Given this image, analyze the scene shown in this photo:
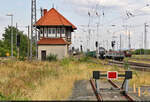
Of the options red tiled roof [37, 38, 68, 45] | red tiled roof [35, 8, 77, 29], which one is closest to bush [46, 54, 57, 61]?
red tiled roof [37, 38, 68, 45]

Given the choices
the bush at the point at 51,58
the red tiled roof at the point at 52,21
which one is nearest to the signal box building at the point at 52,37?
the red tiled roof at the point at 52,21

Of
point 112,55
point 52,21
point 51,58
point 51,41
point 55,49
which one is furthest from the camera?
point 112,55

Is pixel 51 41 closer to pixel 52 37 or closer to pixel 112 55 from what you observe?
pixel 52 37

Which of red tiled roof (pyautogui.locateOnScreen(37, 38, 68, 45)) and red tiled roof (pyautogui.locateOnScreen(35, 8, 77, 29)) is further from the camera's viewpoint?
red tiled roof (pyautogui.locateOnScreen(35, 8, 77, 29))

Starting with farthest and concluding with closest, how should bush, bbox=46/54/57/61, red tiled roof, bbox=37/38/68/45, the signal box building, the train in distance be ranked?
the train in distance → the signal box building → red tiled roof, bbox=37/38/68/45 → bush, bbox=46/54/57/61

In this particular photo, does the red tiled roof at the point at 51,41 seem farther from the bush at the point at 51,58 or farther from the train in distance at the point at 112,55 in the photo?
the train in distance at the point at 112,55

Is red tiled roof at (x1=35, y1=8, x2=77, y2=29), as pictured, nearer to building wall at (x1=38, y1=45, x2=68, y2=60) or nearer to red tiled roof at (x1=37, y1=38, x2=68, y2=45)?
red tiled roof at (x1=37, y1=38, x2=68, y2=45)

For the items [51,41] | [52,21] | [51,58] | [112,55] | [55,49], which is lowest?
[51,58]

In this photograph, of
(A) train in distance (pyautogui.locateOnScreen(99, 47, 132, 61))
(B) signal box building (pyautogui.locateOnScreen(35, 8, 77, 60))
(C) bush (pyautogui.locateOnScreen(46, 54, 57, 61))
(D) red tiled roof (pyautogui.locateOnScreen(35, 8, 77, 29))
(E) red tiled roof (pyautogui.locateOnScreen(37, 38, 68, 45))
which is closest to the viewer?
(C) bush (pyautogui.locateOnScreen(46, 54, 57, 61))

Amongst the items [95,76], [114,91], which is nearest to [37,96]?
[95,76]

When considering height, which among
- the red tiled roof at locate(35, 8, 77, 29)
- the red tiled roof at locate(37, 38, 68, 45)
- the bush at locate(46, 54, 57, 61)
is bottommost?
the bush at locate(46, 54, 57, 61)

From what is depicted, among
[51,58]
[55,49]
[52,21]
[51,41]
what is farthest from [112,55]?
[51,58]

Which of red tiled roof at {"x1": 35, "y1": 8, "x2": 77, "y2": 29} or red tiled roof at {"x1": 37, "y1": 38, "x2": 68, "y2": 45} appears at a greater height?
red tiled roof at {"x1": 35, "y1": 8, "x2": 77, "y2": 29}

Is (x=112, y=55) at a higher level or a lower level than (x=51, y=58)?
higher
